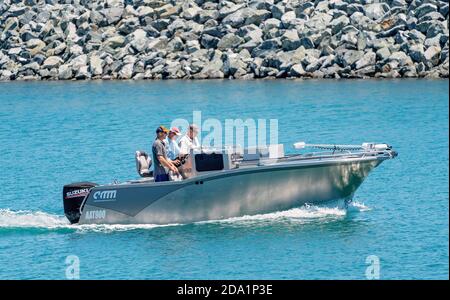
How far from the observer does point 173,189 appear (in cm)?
2991

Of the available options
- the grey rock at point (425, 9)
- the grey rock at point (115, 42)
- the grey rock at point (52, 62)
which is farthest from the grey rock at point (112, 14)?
the grey rock at point (425, 9)

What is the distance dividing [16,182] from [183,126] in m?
11.7

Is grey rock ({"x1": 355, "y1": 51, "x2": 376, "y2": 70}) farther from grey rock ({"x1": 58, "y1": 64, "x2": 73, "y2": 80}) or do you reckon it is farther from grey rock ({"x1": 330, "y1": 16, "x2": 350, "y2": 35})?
grey rock ({"x1": 58, "y1": 64, "x2": 73, "y2": 80})

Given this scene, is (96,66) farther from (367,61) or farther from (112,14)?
(367,61)

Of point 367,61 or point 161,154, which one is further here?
point 367,61

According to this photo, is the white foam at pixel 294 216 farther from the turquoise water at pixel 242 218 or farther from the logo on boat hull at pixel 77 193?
the logo on boat hull at pixel 77 193

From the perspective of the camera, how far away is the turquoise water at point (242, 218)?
27.8 meters

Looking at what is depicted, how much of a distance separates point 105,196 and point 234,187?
3037 mm

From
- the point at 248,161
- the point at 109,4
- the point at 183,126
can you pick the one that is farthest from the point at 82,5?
the point at 248,161

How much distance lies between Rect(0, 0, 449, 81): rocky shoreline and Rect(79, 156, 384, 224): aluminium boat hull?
33.4 metres

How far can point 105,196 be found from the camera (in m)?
30.5

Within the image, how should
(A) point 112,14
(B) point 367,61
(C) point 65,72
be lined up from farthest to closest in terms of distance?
(A) point 112,14
(C) point 65,72
(B) point 367,61

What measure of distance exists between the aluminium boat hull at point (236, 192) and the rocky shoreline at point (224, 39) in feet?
109

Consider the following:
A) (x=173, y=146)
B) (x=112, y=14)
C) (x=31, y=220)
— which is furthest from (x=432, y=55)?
(x=173, y=146)
